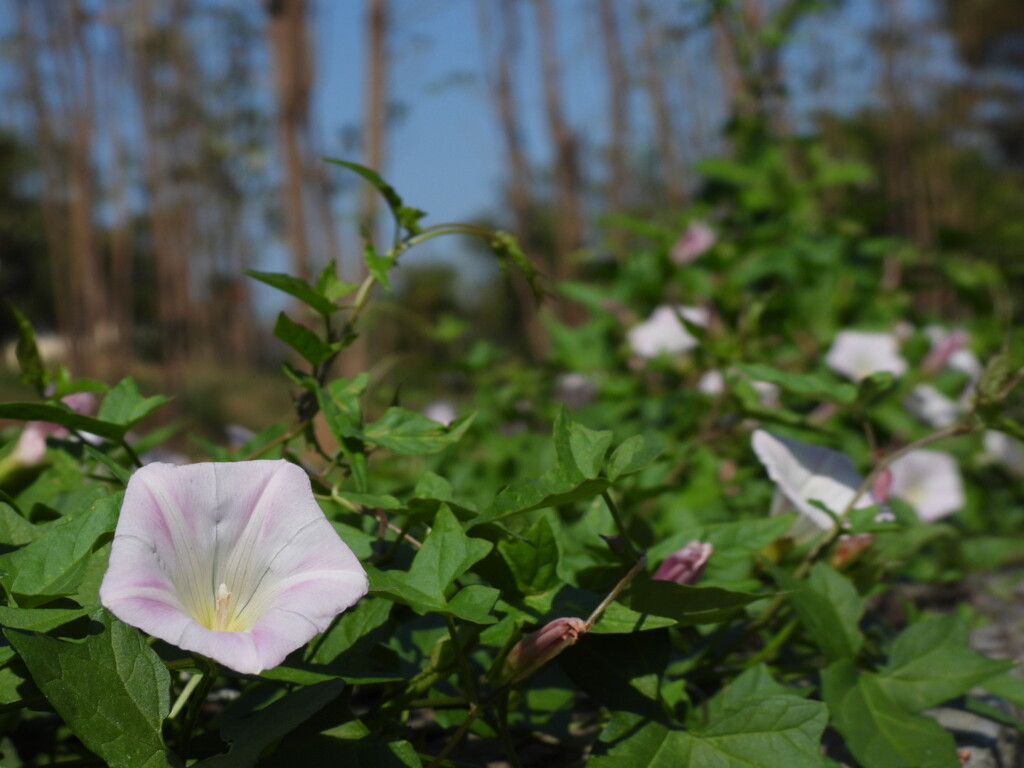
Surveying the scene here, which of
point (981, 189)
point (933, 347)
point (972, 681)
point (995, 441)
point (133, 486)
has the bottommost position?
point (981, 189)

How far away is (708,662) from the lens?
102cm

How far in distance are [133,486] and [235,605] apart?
11cm

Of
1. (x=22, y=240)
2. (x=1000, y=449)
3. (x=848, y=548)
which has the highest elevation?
(x=848, y=548)

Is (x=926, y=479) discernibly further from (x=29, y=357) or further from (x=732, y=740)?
(x=29, y=357)

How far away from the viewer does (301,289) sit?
0.82m

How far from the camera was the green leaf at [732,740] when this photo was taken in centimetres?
69

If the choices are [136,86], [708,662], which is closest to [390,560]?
[708,662]

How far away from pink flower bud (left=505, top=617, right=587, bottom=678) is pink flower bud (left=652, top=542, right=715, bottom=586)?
17 cm

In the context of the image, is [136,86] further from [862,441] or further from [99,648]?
[99,648]

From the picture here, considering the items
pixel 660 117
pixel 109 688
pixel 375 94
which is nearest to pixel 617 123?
pixel 660 117

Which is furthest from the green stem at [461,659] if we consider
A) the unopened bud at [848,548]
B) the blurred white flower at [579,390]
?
the blurred white flower at [579,390]

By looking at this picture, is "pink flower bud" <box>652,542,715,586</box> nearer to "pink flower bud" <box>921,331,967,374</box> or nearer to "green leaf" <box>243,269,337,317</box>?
"green leaf" <box>243,269,337,317</box>

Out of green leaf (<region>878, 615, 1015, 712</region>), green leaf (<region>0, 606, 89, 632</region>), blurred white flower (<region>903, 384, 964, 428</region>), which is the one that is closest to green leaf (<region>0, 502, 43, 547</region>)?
green leaf (<region>0, 606, 89, 632</region>)

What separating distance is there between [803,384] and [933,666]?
Answer: 0.27m
